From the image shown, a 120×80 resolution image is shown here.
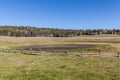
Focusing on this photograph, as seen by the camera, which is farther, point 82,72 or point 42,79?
point 82,72

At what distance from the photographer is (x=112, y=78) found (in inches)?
763

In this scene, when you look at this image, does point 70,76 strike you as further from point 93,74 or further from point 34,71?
point 34,71

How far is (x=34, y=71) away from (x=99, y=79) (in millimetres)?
6370

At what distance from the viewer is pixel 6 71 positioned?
2209 cm

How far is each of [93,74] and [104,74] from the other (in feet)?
3.22

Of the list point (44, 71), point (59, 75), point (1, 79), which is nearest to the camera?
point (1, 79)

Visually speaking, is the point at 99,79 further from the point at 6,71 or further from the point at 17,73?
the point at 6,71

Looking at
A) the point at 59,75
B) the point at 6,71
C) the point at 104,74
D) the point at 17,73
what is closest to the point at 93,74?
the point at 104,74

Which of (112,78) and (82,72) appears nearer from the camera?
(112,78)

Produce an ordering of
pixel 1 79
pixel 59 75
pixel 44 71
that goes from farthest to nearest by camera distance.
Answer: pixel 44 71 < pixel 59 75 < pixel 1 79

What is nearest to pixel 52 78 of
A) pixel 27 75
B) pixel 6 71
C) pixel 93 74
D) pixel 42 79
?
pixel 42 79

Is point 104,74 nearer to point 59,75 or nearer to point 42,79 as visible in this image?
point 59,75

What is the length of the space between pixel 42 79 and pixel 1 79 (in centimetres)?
336

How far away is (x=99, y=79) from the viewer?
1931 cm
